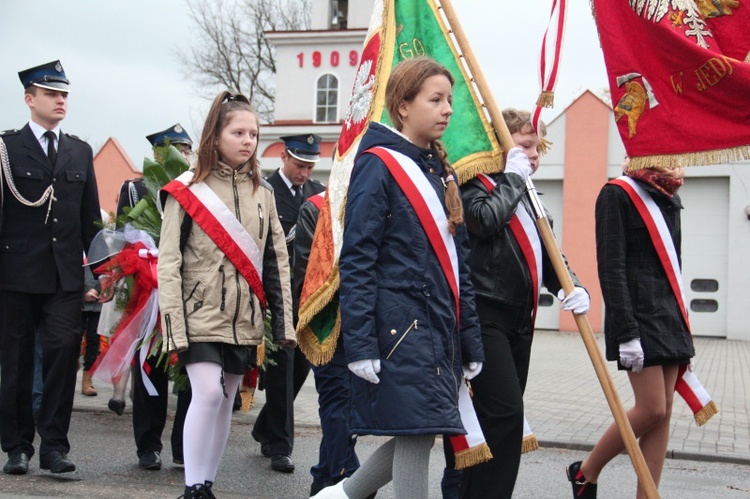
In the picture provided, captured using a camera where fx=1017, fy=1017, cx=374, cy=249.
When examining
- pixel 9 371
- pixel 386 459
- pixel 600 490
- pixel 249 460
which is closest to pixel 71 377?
pixel 9 371

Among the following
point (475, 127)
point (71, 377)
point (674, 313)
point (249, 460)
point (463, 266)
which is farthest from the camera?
point (249, 460)

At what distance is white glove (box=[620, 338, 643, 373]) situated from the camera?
4.93m

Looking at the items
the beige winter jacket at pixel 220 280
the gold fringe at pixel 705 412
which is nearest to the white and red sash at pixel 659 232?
the gold fringe at pixel 705 412

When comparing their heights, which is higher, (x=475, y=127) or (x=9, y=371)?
(x=475, y=127)

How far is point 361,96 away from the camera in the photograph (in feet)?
16.2

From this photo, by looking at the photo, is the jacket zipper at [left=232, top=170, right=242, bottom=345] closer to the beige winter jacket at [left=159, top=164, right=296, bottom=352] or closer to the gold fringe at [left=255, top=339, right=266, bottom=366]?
the beige winter jacket at [left=159, top=164, right=296, bottom=352]

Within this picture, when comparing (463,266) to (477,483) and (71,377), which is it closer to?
(477,483)

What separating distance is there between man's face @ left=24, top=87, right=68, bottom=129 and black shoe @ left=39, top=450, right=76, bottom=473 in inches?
78.3

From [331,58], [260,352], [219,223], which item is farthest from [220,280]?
[331,58]

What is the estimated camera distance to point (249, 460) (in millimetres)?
6883

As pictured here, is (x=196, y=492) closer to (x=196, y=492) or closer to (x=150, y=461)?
(x=196, y=492)

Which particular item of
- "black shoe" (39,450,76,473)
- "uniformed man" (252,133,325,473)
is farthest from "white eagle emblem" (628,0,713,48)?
"black shoe" (39,450,76,473)

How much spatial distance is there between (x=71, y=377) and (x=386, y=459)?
2.68 m

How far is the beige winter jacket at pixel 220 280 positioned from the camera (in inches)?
194
